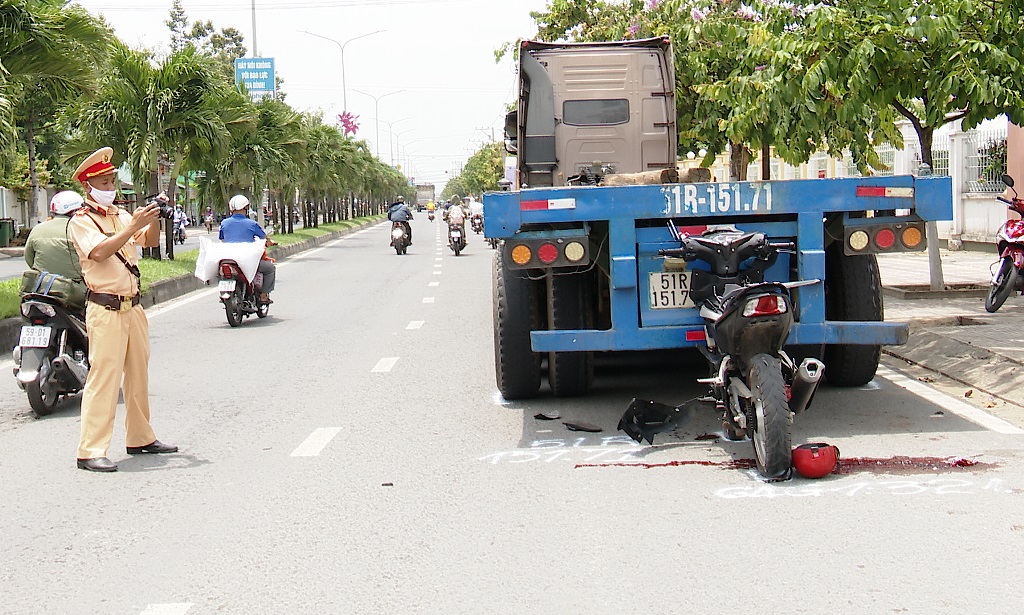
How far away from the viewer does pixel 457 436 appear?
724 cm

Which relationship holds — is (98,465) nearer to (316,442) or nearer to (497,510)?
(316,442)

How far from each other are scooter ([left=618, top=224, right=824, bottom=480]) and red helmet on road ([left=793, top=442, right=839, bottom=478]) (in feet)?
0.21

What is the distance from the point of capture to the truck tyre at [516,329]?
7.80 metres

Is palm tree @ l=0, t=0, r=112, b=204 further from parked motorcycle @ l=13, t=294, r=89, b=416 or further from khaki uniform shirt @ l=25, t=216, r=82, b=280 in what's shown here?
parked motorcycle @ l=13, t=294, r=89, b=416

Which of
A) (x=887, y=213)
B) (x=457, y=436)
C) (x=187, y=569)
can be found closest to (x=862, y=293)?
(x=887, y=213)

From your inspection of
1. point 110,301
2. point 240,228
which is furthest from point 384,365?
point 240,228

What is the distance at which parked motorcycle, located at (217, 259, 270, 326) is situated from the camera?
14203 millimetres

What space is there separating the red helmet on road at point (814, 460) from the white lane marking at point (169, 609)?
300 centimetres

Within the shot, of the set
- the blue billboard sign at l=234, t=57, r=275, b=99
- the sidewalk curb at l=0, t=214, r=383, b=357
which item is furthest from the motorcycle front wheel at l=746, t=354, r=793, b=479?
the blue billboard sign at l=234, t=57, r=275, b=99

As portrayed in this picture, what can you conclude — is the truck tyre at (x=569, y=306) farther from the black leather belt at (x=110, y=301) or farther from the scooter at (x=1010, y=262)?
the scooter at (x=1010, y=262)

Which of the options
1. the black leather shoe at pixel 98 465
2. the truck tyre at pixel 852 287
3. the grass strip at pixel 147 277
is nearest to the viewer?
the black leather shoe at pixel 98 465

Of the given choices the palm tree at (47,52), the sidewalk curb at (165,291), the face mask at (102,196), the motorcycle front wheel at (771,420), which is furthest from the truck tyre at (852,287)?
the palm tree at (47,52)

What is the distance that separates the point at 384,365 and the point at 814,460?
5379 millimetres

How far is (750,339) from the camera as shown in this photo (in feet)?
19.8
